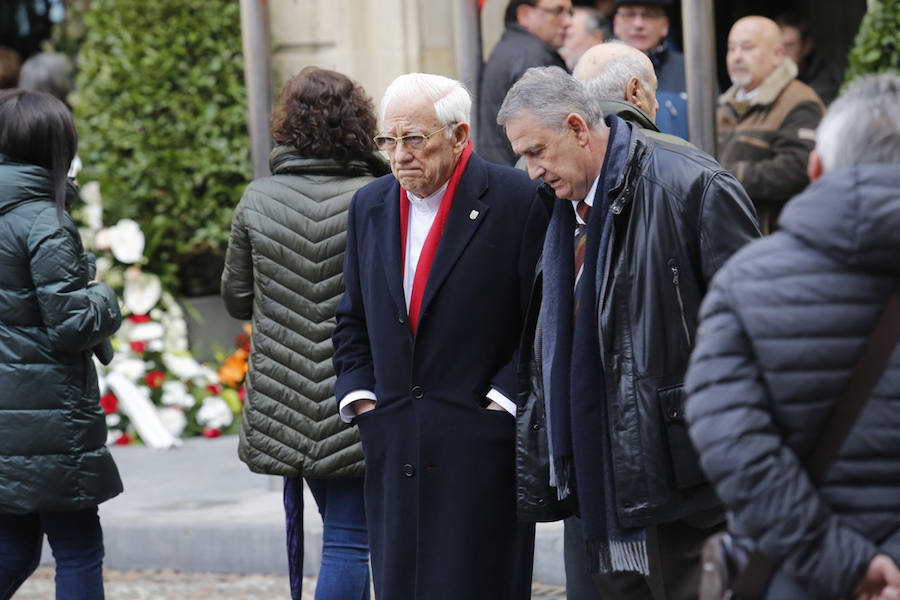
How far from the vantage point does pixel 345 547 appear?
15.0ft

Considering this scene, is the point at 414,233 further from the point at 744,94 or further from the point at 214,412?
the point at 214,412

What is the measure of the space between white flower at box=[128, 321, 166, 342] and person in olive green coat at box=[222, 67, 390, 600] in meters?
4.20

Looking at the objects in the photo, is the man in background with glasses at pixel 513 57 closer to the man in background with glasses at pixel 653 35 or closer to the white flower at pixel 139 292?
the man in background with glasses at pixel 653 35

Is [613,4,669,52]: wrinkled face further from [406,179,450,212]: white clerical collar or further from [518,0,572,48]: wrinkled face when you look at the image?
[406,179,450,212]: white clerical collar

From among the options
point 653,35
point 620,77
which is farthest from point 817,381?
point 653,35

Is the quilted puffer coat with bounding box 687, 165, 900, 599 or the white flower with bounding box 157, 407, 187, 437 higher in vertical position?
the quilted puffer coat with bounding box 687, 165, 900, 599

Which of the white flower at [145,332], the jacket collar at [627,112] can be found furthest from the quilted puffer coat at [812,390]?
the white flower at [145,332]

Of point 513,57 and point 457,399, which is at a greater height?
point 513,57

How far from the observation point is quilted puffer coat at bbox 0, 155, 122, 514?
449 cm

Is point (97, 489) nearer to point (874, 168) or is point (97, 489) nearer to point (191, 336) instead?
point (874, 168)

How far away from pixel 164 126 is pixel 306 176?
4830 millimetres

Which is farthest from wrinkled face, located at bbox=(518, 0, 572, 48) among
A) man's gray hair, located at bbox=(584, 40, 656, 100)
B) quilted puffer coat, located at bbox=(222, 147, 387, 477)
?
man's gray hair, located at bbox=(584, 40, 656, 100)

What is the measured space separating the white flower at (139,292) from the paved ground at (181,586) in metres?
2.71

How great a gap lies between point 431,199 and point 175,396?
16.0 feet
